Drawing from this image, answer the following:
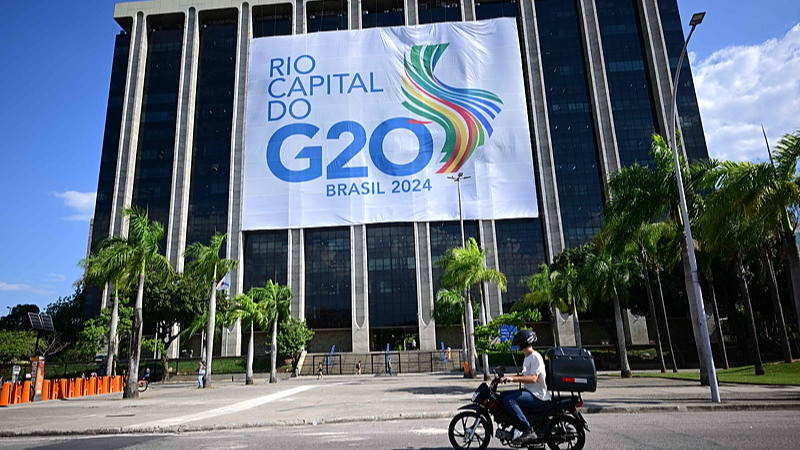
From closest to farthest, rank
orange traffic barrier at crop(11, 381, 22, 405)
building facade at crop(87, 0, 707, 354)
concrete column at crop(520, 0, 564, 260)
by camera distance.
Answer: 1. orange traffic barrier at crop(11, 381, 22, 405)
2. concrete column at crop(520, 0, 564, 260)
3. building facade at crop(87, 0, 707, 354)

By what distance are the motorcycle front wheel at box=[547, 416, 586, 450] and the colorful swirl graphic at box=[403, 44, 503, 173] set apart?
55808mm

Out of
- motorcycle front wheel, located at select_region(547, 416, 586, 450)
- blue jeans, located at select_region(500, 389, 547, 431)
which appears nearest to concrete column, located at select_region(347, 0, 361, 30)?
blue jeans, located at select_region(500, 389, 547, 431)

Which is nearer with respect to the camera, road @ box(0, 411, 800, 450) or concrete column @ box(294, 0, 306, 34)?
road @ box(0, 411, 800, 450)

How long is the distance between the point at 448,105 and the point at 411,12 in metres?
16.6

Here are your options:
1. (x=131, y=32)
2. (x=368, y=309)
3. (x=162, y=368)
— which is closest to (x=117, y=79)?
(x=131, y=32)

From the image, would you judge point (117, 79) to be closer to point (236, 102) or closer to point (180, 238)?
point (236, 102)

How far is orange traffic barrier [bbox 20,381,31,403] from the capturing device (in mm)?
23906

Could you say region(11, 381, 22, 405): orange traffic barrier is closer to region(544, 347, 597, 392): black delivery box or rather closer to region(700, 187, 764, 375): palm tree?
region(544, 347, 597, 392): black delivery box

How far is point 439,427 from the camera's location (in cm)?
1084

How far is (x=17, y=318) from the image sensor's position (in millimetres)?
88750

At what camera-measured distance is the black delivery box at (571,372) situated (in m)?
7.44

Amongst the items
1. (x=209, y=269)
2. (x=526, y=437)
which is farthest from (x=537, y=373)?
(x=209, y=269)

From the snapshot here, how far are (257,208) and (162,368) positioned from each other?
72.5 feet

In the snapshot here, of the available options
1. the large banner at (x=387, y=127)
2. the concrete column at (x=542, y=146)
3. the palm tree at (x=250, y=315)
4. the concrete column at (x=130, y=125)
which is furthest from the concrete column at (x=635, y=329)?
the concrete column at (x=130, y=125)
